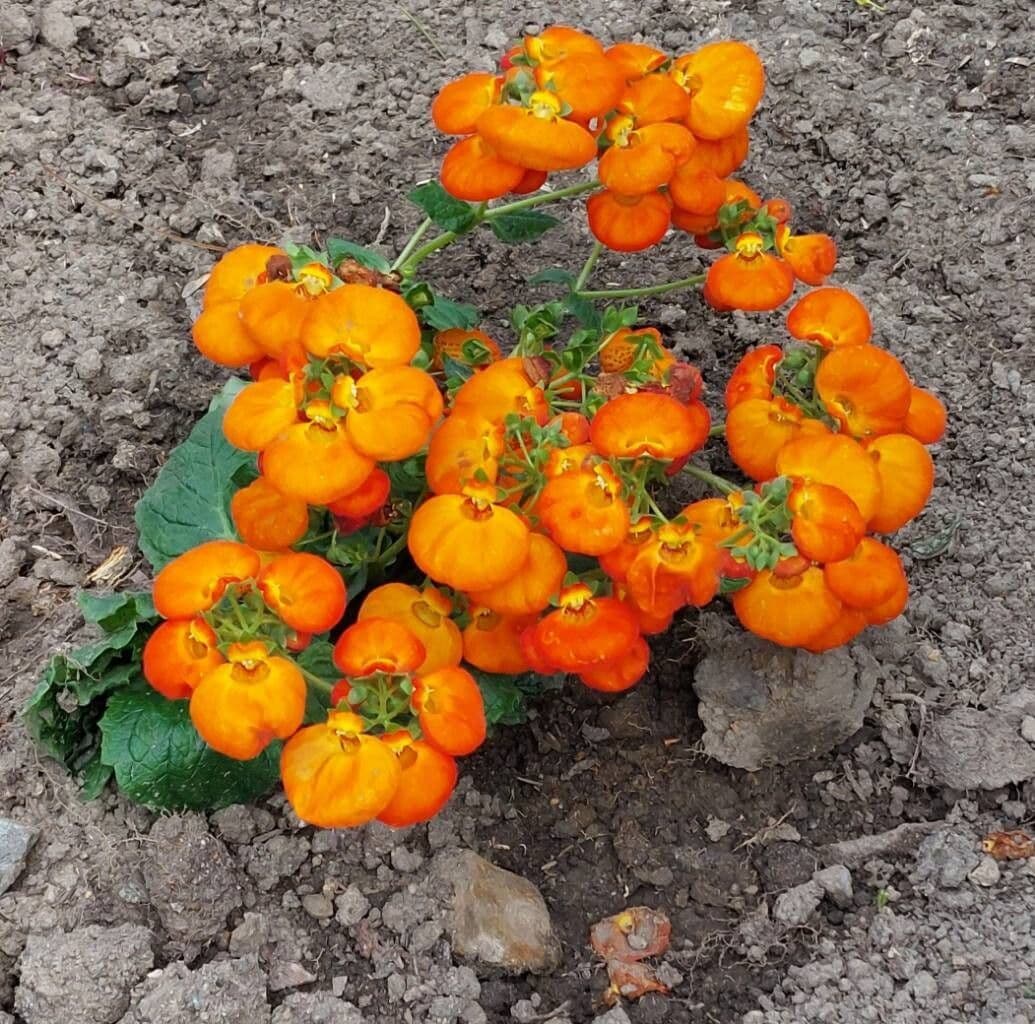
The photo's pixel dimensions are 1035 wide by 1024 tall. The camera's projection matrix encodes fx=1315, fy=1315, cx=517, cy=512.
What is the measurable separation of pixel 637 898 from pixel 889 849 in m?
0.45

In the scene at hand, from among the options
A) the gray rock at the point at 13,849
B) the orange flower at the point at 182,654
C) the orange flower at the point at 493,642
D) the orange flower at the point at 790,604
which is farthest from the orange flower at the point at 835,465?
the gray rock at the point at 13,849

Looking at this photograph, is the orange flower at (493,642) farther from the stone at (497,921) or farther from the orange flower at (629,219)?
the orange flower at (629,219)

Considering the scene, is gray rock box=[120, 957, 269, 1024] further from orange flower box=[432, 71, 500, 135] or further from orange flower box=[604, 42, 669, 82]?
orange flower box=[604, 42, 669, 82]

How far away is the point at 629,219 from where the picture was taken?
7.00ft

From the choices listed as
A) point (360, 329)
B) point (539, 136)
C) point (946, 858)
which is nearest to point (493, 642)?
point (360, 329)

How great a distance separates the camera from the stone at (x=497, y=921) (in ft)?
7.16

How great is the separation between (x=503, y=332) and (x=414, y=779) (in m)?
1.49

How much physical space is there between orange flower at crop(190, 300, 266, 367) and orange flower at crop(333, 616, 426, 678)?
522 mm

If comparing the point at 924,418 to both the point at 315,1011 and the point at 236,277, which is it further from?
the point at 315,1011

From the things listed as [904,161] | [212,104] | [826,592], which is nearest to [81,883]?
[826,592]

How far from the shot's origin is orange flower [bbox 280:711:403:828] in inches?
66.2

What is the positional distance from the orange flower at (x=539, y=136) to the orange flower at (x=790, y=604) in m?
0.68

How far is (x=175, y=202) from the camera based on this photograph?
3275 mm

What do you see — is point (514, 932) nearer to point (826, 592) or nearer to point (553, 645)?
point (553, 645)
